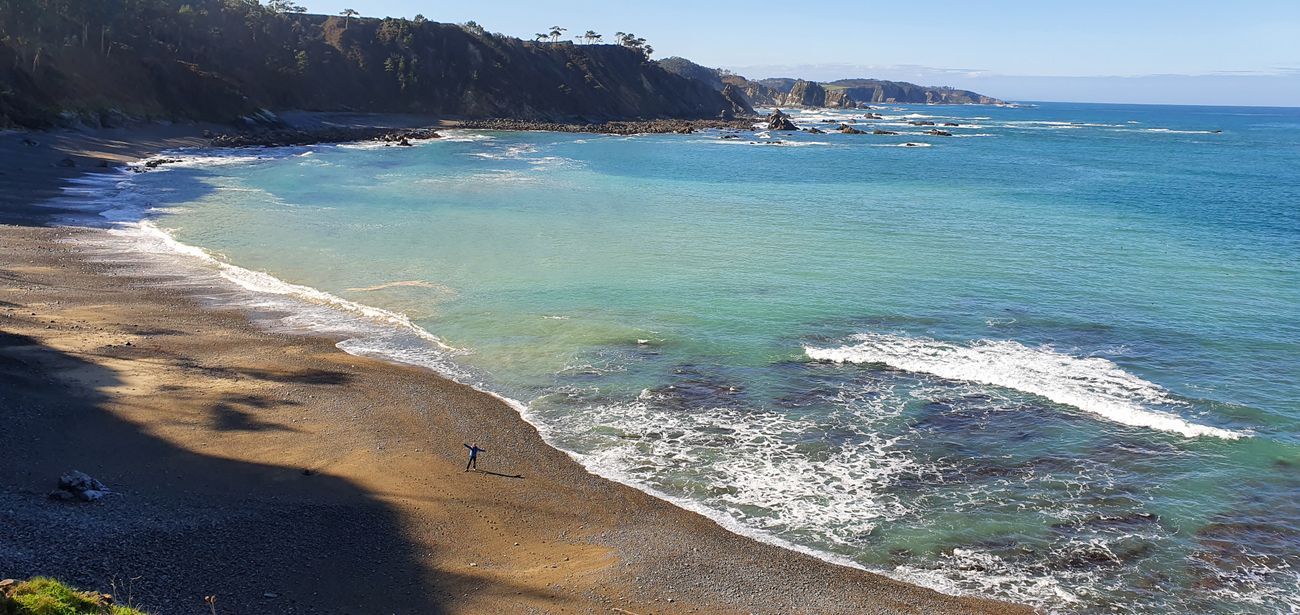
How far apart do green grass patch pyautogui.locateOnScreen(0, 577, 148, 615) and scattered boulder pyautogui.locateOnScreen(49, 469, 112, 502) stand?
4135 millimetres

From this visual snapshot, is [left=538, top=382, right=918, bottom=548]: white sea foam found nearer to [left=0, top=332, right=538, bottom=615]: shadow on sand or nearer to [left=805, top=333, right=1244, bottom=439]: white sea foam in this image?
[left=805, top=333, right=1244, bottom=439]: white sea foam

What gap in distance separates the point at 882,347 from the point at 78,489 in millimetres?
18630

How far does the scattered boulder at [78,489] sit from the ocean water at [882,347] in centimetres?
792

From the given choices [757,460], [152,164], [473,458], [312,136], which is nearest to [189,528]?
[473,458]

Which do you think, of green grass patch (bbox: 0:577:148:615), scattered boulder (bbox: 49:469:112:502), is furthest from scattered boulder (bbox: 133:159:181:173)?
green grass patch (bbox: 0:577:148:615)

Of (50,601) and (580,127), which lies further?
(580,127)

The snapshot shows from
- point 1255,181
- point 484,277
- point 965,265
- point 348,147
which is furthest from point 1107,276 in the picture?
point 348,147

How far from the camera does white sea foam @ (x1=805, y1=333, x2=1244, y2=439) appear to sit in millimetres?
18672

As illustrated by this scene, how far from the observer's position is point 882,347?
23.0 metres

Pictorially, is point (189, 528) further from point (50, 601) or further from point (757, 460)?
point (757, 460)

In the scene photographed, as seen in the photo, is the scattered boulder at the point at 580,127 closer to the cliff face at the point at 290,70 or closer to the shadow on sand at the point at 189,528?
the cliff face at the point at 290,70

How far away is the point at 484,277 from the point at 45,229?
1823cm

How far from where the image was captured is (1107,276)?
3241 centimetres

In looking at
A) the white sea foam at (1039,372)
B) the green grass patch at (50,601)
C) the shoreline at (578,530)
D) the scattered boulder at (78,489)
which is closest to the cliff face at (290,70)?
the shoreline at (578,530)
